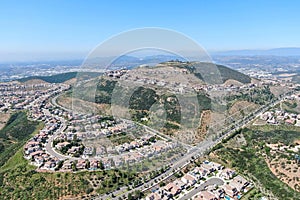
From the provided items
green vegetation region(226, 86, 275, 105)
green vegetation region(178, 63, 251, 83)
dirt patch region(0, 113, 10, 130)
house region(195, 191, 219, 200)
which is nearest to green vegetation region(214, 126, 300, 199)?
house region(195, 191, 219, 200)

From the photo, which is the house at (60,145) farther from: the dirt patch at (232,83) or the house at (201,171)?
the dirt patch at (232,83)

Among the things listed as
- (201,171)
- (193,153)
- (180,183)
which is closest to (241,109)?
(193,153)

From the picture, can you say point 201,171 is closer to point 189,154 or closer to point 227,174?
point 227,174

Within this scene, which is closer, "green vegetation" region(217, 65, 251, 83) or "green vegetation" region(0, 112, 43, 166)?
"green vegetation" region(0, 112, 43, 166)

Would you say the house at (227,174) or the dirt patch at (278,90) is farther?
the dirt patch at (278,90)

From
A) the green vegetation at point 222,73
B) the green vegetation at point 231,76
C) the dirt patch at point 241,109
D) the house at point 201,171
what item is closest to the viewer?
the house at point 201,171

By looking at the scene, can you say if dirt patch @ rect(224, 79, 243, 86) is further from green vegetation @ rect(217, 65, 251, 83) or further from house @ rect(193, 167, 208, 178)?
house @ rect(193, 167, 208, 178)

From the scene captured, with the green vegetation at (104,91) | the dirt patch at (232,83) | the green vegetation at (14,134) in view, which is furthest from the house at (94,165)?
the dirt patch at (232,83)
